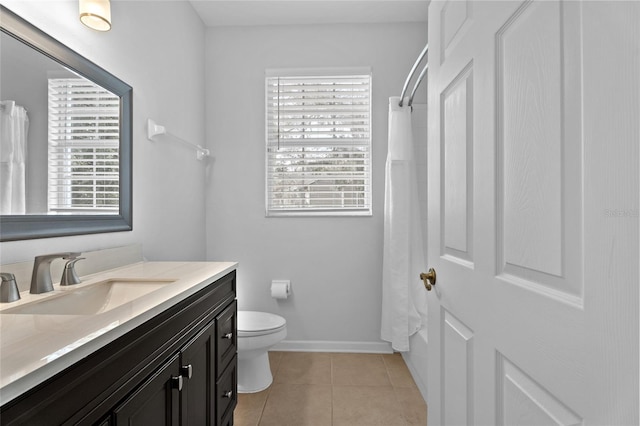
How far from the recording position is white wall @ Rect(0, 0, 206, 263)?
4.12 ft

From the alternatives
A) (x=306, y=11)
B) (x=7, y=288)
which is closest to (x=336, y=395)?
(x=7, y=288)

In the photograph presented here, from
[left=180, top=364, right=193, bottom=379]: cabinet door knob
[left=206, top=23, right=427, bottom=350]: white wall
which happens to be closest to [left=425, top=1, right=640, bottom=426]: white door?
[left=180, top=364, right=193, bottom=379]: cabinet door knob

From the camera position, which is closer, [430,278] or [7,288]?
[7,288]

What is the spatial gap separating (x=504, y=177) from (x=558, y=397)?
1.45 feet

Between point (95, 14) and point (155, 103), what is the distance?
65 centimetres

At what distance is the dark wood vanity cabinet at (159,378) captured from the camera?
58 cm

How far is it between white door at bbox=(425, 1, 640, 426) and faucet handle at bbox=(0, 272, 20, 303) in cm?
129

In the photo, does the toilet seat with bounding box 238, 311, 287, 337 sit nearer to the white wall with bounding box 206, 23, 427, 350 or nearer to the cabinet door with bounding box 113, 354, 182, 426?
the white wall with bounding box 206, 23, 427, 350

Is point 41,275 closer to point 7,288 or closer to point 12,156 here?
point 7,288

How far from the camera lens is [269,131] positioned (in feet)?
8.75

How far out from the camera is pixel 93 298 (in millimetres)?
1164

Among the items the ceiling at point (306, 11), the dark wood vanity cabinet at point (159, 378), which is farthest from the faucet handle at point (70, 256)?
the ceiling at point (306, 11)

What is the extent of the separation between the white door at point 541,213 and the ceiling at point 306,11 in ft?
5.27

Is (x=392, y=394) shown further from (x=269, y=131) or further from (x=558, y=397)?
(x=269, y=131)
